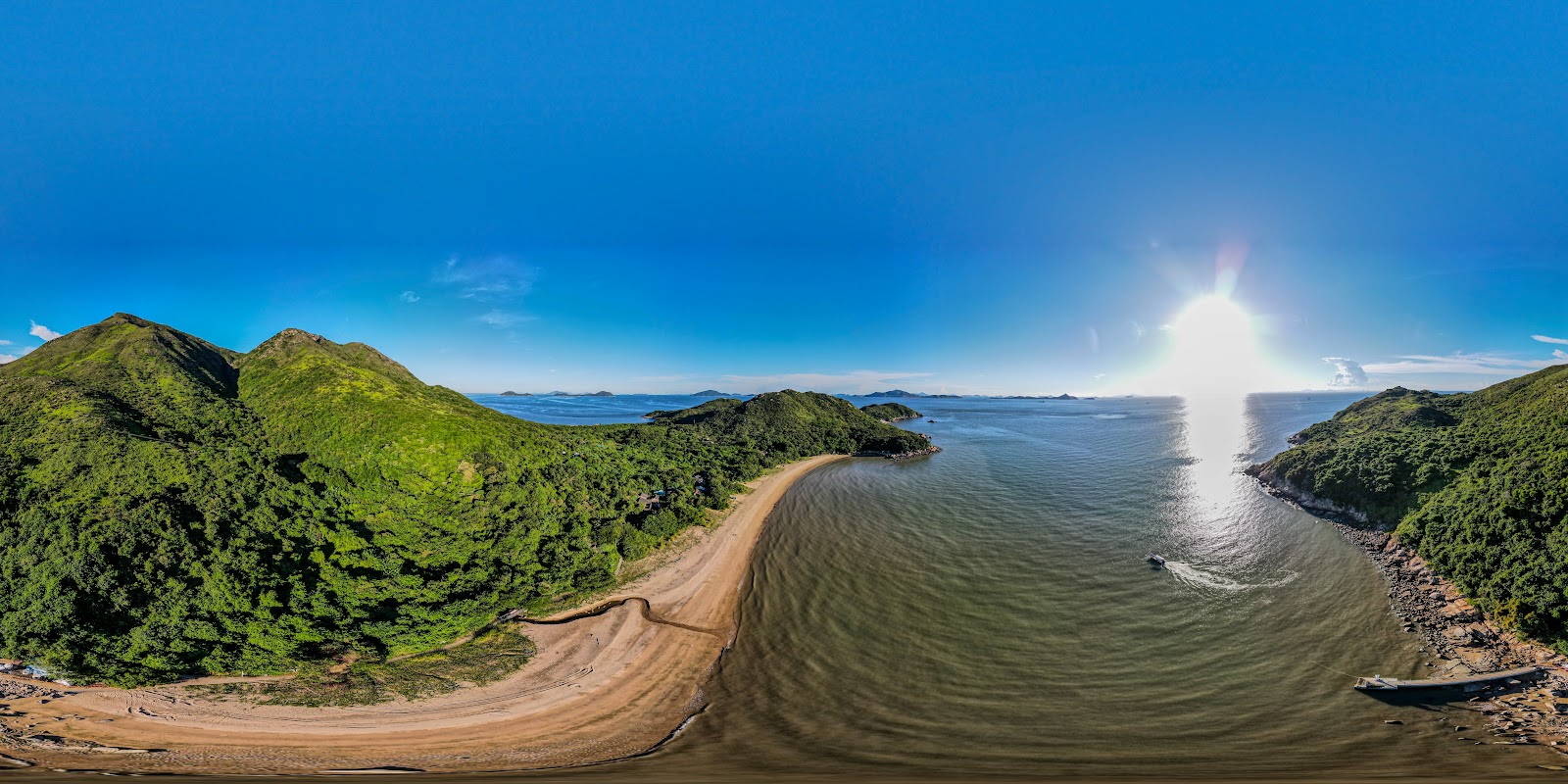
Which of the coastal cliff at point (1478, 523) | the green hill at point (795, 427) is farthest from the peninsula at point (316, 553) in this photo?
the coastal cliff at point (1478, 523)

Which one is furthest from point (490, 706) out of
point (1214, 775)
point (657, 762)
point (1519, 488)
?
point (1519, 488)

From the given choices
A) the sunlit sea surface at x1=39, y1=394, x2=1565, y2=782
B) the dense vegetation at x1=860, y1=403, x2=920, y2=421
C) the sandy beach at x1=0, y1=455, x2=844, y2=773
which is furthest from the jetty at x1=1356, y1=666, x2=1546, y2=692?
the dense vegetation at x1=860, y1=403, x2=920, y2=421

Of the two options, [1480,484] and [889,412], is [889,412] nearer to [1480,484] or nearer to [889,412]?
[889,412]

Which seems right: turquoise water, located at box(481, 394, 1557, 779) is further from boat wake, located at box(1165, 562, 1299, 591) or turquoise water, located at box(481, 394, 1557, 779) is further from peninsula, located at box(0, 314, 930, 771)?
peninsula, located at box(0, 314, 930, 771)

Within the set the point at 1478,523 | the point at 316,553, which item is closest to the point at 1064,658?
the point at 1478,523

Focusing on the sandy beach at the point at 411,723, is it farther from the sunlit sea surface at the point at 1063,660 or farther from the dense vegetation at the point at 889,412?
the dense vegetation at the point at 889,412

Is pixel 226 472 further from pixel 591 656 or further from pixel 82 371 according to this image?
pixel 591 656
